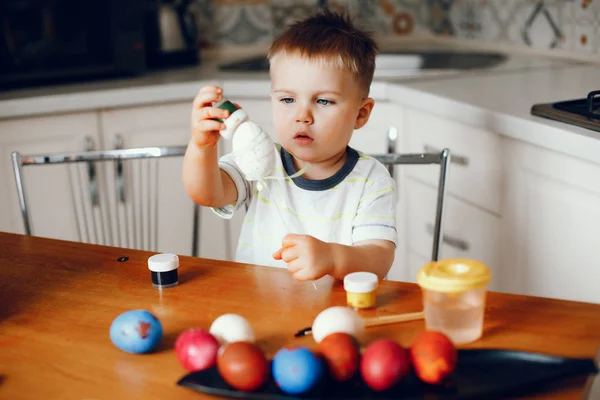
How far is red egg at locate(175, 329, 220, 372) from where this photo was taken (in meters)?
0.87

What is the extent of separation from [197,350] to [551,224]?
106 centimetres

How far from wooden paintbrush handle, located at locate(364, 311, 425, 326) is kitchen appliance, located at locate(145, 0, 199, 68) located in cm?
188

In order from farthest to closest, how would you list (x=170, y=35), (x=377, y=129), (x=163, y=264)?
(x=170, y=35) < (x=377, y=129) < (x=163, y=264)

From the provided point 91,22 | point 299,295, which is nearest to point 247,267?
point 299,295

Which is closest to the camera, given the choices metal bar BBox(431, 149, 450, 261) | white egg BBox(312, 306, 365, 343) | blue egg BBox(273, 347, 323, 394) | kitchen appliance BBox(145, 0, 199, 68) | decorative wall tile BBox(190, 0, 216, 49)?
blue egg BBox(273, 347, 323, 394)

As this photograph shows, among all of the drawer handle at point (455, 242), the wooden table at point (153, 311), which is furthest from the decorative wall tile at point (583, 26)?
the wooden table at point (153, 311)

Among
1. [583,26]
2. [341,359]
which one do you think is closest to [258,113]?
[583,26]

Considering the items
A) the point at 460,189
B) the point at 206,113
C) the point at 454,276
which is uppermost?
the point at 206,113

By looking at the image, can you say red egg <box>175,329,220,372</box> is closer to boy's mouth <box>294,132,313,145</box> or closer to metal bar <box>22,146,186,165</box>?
boy's mouth <box>294,132,313,145</box>

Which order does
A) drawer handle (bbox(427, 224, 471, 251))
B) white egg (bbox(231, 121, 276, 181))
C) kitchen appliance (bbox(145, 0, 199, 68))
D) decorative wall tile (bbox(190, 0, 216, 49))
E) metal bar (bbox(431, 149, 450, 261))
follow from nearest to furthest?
white egg (bbox(231, 121, 276, 181)), metal bar (bbox(431, 149, 450, 261)), drawer handle (bbox(427, 224, 471, 251)), kitchen appliance (bbox(145, 0, 199, 68)), decorative wall tile (bbox(190, 0, 216, 49))

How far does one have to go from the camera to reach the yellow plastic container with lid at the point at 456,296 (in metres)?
0.89

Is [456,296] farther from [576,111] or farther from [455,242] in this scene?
[455,242]

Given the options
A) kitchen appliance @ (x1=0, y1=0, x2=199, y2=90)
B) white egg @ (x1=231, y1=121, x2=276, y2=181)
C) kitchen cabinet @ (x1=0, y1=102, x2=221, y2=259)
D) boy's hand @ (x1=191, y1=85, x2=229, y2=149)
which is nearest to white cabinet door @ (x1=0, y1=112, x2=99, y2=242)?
kitchen cabinet @ (x1=0, y1=102, x2=221, y2=259)

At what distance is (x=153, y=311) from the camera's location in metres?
1.06
